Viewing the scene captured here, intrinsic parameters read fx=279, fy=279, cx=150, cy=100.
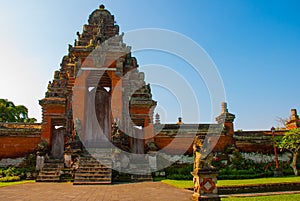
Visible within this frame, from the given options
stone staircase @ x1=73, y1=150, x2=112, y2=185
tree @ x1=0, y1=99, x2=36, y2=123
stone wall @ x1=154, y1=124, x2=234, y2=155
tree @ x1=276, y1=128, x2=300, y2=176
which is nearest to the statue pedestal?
stone staircase @ x1=73, y1=150, x2=112, y2=185

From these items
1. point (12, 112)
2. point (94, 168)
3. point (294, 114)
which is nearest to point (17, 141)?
point (94, 168)

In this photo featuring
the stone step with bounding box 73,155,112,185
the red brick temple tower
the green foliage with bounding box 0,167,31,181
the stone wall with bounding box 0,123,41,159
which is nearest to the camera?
the stone step with bounding box 73,155,112,185

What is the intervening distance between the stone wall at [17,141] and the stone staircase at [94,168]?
464cm

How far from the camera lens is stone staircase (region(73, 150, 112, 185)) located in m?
12.8

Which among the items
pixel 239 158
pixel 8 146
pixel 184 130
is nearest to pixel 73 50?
pixel 8 146

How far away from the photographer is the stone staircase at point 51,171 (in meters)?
14.2

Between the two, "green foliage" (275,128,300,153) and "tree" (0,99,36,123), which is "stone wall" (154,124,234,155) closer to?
"green foliage" (275,128,300,153)

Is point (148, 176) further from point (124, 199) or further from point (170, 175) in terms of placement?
point (124, 199)

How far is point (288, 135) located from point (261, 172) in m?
3.08

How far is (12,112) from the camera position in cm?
4022

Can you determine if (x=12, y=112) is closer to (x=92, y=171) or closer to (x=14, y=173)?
(x=14, y=173)

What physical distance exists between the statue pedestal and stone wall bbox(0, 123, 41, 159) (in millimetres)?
12872

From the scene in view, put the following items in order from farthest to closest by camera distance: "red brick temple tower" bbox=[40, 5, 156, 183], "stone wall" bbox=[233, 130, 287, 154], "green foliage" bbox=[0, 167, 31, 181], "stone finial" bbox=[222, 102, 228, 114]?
"stone finial" bbox=[222, 102, 228, 114], "stone wall" bbox=[233, 130, 287, 154], "red brick temple tower" bbox=[40, 5, 156, 183], "green foliage" bbox=[0, 167, 31, 181]

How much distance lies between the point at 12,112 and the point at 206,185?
3873cm
